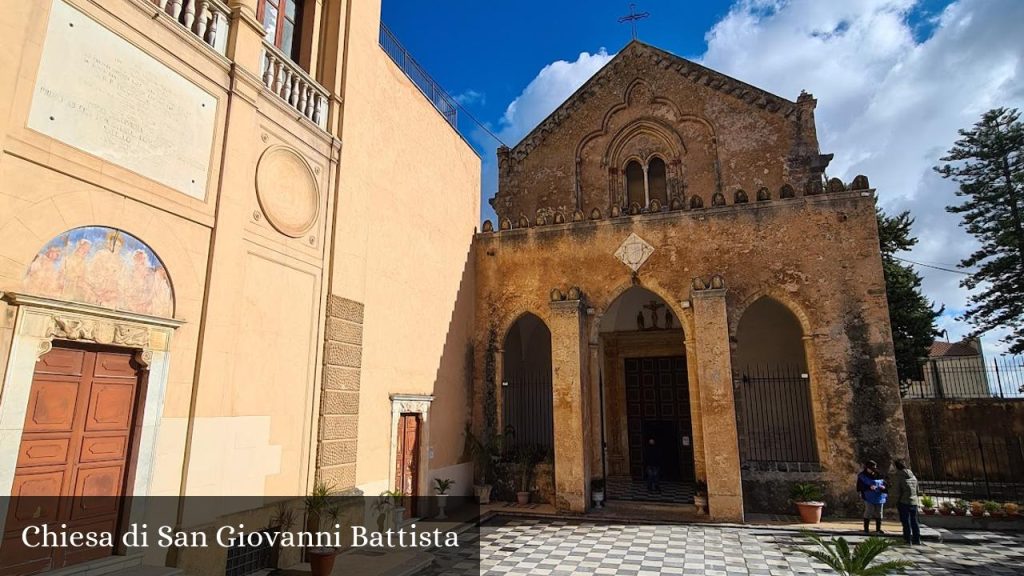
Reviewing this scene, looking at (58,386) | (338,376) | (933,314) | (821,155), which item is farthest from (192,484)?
(933,314)

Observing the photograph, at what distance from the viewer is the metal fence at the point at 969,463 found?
43.9ft

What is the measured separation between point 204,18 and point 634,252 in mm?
8698

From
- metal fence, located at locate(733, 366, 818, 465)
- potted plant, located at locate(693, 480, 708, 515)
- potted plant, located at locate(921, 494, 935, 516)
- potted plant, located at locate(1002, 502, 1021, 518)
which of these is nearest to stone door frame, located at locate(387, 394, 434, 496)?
potted plant, located at locate(693, 480, 708, 515)

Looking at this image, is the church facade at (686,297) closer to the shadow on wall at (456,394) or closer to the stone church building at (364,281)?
the stone church building at (364,281)

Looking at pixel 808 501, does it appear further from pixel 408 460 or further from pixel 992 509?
pixel 408 460

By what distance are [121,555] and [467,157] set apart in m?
10.1

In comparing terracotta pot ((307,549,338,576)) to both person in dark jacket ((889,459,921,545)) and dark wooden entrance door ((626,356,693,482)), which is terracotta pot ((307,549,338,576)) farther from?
dark wooden entrance door ((626,356,693,482))

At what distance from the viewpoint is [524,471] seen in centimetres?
1174

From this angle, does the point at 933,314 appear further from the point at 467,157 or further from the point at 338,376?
the point at 338,376

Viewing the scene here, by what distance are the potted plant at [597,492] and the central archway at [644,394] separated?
110 inches

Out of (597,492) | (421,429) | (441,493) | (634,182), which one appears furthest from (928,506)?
(634,182)

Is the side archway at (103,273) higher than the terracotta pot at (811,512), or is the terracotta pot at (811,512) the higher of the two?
the side archway at (103,273)

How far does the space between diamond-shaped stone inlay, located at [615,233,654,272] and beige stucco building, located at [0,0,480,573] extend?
4700 mm

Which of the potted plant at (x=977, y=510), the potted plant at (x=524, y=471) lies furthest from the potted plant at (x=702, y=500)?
the potted plant at (x=977, y=510)
